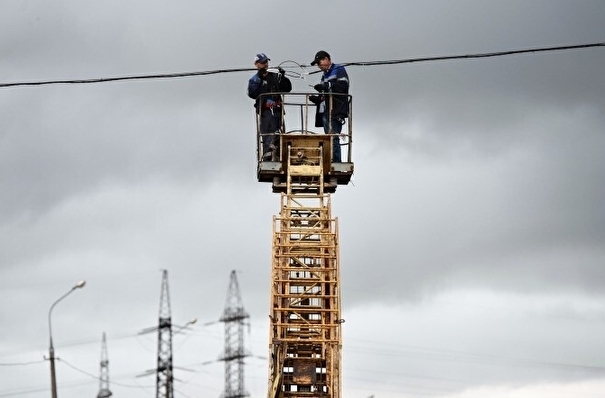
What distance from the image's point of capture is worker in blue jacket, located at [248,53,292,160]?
130 ft

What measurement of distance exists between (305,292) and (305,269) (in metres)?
0.61

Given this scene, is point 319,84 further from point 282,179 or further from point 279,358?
point 279,358

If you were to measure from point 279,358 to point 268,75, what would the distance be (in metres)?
8.08

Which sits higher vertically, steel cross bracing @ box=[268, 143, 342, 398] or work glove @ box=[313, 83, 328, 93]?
work glove @ box=[313, 83, 328, 93]

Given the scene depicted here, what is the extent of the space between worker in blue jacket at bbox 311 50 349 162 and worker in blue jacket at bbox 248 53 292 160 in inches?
41.0

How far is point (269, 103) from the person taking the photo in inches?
1565

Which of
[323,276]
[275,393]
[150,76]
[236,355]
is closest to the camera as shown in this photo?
[150,76]

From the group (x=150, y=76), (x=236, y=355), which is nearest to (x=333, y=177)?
(x=150, y=76)

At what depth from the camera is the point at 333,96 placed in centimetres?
3956

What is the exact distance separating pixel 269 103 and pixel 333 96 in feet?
5.92

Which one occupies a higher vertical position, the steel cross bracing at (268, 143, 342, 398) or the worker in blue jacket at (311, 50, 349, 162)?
the worker in blue jacket at (311, 50, 349, 162)

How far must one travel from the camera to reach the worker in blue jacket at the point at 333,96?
39.1 m

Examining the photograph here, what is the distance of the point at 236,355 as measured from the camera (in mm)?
76250

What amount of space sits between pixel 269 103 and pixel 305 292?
5.67m
